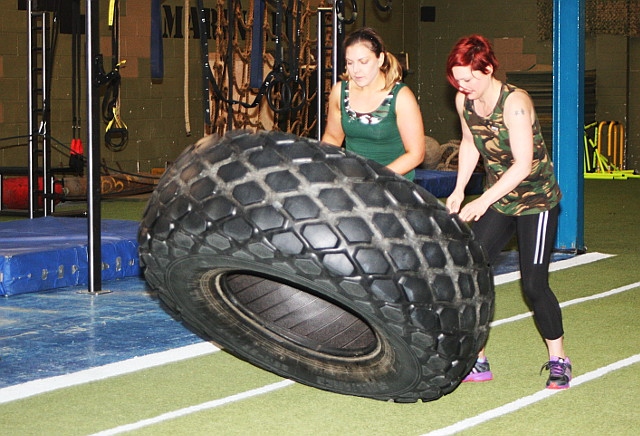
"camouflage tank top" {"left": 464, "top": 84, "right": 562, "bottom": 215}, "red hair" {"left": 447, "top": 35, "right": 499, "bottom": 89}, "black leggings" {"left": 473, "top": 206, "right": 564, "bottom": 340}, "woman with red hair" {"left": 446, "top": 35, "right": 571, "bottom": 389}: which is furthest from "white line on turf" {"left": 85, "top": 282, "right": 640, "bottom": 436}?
"red hair" {"left": 447, "top": 35, "right": 499, "bottom": 89}

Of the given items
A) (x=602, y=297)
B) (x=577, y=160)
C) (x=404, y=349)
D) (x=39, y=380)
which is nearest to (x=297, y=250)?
(x=404, y=349)

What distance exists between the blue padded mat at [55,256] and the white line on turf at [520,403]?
316 cm

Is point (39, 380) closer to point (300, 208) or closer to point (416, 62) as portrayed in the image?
point (300, 208)

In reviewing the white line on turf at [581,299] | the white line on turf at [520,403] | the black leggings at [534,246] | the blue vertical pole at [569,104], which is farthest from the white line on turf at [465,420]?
the blue vertical pole at [569,104]

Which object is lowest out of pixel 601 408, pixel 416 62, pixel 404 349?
pixel 601 408

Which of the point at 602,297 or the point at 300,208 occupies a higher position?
the point at 300,208

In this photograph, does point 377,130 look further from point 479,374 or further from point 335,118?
point 479,374

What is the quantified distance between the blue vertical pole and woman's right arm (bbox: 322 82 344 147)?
10.9ft

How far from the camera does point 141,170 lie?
12.3 metres

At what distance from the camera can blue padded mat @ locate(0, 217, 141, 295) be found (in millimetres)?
5882

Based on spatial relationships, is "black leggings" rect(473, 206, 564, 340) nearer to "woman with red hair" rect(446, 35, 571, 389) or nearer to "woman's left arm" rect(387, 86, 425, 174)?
"woman with red hair" rect(446, 35, 571, 389)

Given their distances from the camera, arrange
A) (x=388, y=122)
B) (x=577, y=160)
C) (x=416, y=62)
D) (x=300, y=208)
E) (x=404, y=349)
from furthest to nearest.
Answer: (x=416, y=62) < (x=577, y=160) < (x=388, y=122) < (x=404, y=349) < (x=300, y=208)

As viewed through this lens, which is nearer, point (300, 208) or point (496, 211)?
point (300, 208)

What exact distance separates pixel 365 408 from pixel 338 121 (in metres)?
1.19
